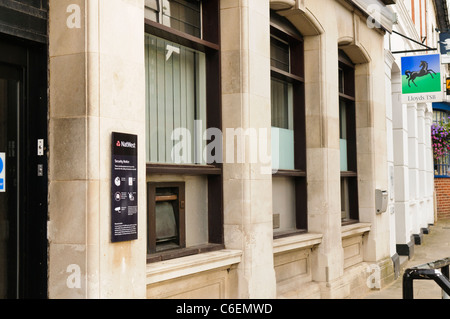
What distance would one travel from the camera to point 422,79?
1418cm

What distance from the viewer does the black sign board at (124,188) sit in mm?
4914

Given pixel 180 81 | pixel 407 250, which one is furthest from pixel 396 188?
pixel 180 81

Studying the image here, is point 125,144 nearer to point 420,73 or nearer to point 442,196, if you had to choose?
point 420,73

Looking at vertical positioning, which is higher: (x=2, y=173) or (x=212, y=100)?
(x=212, y=100)

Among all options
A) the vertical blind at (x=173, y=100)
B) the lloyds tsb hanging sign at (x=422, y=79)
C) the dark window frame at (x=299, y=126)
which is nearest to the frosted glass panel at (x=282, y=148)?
the dark window frame at (x=299, y=126)

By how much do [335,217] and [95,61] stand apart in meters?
5.84

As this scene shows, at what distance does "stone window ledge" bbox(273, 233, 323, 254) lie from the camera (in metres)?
8.02

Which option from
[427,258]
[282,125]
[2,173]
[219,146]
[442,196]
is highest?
[282,125]

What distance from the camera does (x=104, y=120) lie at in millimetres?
4867

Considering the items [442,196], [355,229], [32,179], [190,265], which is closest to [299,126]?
[355,229]

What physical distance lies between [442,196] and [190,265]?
24083mm

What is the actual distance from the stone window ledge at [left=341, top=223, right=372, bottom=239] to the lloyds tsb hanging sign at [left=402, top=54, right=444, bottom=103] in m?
4.07

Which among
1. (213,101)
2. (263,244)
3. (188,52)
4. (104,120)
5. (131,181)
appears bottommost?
(263,244)
